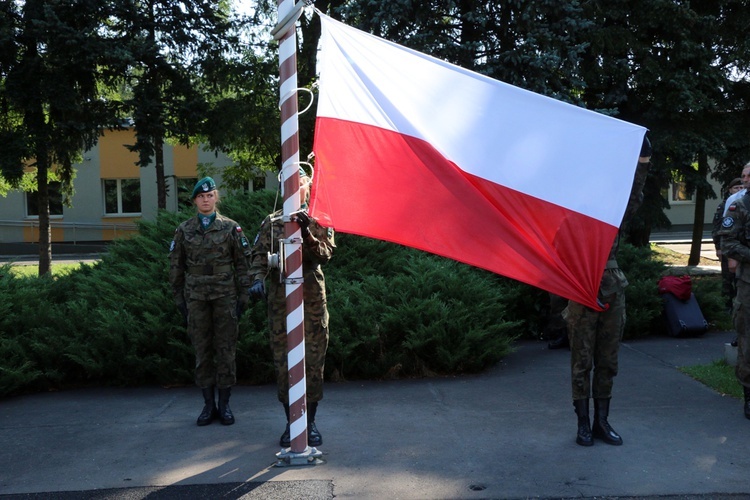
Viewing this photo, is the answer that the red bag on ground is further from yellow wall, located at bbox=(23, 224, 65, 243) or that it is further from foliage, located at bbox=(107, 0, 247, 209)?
yellow wall, located at bbox=(23, 224, 65, 243)

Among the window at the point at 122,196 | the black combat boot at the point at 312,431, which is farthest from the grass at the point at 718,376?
the window at the point at 122,196

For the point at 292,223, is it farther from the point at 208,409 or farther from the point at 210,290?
the point at 208,409

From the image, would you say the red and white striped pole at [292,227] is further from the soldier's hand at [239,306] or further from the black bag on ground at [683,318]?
the black bag on ground at [683,318]

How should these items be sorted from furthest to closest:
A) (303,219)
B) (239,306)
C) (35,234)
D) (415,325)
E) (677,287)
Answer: (35,234)
(677,287)
(415,325)
(239,306)
(303,219)

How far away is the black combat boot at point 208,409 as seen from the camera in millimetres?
6074

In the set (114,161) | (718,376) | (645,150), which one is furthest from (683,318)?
(114,161)

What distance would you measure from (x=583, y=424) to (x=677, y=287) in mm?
4752

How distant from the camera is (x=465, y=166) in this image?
4.71 metres

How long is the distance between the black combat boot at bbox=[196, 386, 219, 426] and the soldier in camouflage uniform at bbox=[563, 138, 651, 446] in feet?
9.15

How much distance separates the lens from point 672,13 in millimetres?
12852

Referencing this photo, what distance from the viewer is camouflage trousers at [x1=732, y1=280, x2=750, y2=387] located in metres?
6.05

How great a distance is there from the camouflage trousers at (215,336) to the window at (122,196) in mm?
32151

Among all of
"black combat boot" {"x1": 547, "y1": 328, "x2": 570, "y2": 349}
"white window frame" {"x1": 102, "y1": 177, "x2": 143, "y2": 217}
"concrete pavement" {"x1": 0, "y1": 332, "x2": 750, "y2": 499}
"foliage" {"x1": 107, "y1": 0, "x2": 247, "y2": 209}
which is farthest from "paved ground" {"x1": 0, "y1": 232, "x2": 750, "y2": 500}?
"white window frame" {"x1": 102, "y1": 177, "x2": 143, "y2": 217}

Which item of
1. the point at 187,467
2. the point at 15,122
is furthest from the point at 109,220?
the point at 187,467
